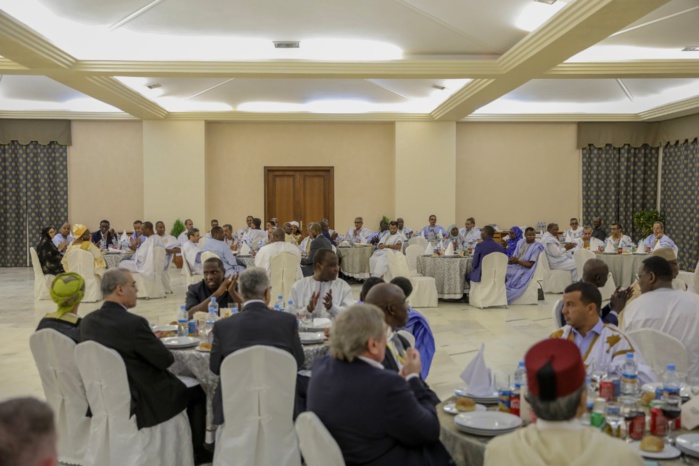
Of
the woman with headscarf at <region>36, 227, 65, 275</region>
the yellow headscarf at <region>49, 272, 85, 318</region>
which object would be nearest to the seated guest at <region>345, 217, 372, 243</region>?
the woman with headscarf at <region>36, 227, 65, 275</region>

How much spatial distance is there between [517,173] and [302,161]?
511cm

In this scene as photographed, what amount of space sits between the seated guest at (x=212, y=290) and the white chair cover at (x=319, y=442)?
109 inches

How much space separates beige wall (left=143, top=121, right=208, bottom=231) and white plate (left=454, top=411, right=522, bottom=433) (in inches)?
532

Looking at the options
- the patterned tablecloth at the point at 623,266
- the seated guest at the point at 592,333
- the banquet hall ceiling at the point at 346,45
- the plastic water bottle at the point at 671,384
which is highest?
the banquet hall ceiling at the point at 346,45

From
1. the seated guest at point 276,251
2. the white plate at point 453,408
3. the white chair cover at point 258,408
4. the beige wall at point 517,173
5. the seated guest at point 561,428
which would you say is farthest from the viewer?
the beige wall at point 517,173

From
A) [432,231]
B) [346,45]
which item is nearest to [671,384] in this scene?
[346,45]

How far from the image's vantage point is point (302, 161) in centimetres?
1655

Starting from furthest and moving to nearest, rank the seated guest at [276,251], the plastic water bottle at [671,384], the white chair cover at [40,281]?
the white chair cover at [40,281] → the seated guest at [276,251] → the plastic water bottle at [671,384]

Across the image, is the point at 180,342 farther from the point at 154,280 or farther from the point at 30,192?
the point at 30,192

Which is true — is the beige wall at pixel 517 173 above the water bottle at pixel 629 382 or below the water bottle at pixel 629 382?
above

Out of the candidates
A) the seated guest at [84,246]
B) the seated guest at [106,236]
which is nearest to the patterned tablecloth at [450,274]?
the seated guest at [84,246]

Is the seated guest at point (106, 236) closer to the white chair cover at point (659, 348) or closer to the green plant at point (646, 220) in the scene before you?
the white chair cover at point (659, 348)

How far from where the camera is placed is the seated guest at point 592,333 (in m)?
3.51

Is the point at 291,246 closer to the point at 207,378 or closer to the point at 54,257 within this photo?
the point at 54,257
